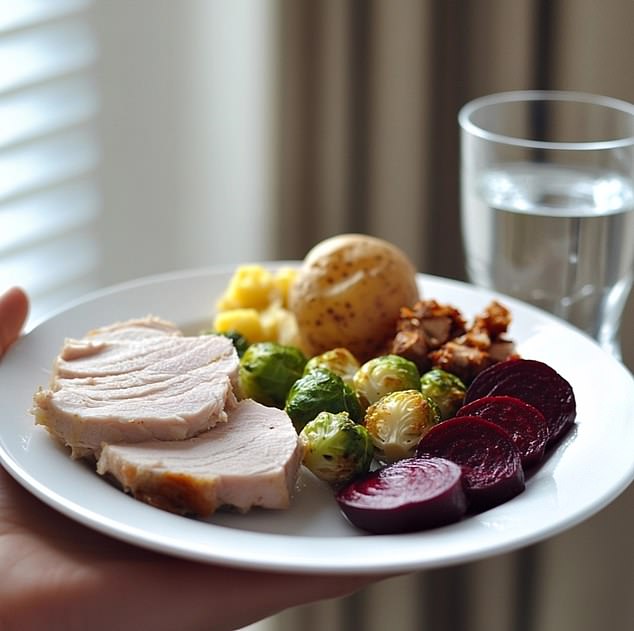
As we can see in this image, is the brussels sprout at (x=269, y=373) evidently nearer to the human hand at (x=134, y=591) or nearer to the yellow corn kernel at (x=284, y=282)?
the yellow corn kernel at (x=284, y=282)

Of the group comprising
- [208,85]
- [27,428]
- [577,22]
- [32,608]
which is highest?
[577,22]

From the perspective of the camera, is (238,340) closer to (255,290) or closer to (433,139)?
(255,290)

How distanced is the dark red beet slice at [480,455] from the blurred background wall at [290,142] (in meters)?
1.36

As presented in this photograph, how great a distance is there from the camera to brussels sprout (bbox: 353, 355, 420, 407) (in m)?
2.41

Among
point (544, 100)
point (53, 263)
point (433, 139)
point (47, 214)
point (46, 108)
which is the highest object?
point (544, 100)

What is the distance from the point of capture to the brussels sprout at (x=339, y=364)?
2553 millimetres

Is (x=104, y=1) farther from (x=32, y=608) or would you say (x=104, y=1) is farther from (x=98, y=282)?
(x=32, y=608)

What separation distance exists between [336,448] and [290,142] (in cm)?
251

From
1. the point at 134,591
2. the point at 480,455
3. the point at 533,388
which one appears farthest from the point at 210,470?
the point at 533,388

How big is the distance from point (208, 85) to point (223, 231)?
0.73 m

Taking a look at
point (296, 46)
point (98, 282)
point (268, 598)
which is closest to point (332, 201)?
point (296, 46)

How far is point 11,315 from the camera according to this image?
8.71 feet

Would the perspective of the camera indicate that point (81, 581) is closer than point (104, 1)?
Yes

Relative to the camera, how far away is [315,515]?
2080mm
